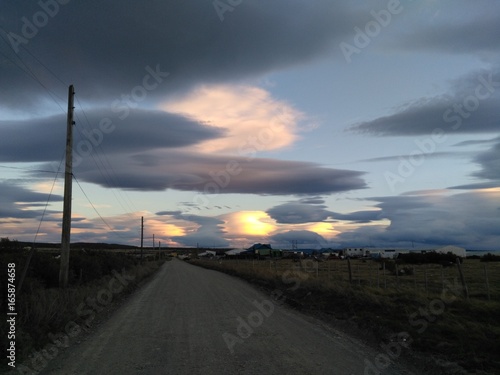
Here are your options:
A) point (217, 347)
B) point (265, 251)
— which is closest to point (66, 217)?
point (217, 347)

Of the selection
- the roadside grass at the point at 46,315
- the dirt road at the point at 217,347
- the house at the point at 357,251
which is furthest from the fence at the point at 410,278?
the house at the point at 357,251

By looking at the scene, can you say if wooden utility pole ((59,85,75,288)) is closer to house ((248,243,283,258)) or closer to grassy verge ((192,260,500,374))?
grassy verge ((192,260,500,374))

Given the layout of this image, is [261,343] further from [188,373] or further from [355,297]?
[355,297]

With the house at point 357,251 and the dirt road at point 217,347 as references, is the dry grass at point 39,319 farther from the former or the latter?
the house at point 357,251

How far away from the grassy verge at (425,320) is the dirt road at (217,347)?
0.98 m

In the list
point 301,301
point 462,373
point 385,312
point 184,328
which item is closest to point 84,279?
point 301,301

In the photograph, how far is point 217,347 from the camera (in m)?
8.67

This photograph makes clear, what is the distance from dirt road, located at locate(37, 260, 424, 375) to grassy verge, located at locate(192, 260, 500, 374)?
0.98m

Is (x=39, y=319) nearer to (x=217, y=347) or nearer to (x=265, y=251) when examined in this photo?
(x=217, y=347)

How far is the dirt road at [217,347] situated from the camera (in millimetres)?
7141

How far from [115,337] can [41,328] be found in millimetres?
1610

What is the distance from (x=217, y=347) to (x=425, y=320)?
5622 millimetres

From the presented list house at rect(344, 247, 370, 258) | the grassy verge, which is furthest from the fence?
house at rect(344, 247, 370, 258)

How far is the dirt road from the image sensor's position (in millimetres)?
7141
